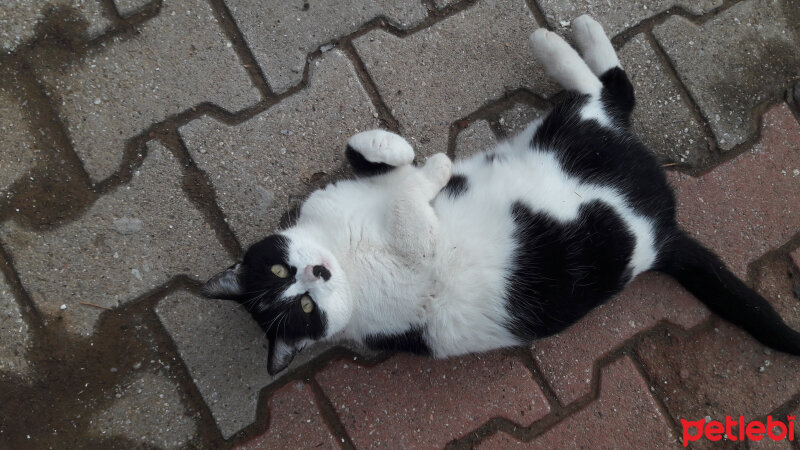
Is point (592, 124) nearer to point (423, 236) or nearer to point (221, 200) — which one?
point (423, 236)

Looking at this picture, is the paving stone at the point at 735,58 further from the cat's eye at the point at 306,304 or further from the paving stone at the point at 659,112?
the cat's eye at the point at 306,304

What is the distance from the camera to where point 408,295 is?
172 centimetres

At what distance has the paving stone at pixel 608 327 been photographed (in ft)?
6.86

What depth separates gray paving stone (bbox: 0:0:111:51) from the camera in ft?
6.56

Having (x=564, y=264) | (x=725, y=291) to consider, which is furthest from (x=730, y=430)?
(x=564, y=264)

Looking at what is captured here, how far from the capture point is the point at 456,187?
187 cm

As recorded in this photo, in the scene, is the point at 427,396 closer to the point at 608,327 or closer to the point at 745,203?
the point at 608,327

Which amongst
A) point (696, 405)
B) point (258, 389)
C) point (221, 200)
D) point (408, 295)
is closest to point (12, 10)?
point (221, 200)

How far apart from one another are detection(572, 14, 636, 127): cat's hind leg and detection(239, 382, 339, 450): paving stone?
65.8 inches

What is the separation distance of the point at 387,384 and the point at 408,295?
534mm

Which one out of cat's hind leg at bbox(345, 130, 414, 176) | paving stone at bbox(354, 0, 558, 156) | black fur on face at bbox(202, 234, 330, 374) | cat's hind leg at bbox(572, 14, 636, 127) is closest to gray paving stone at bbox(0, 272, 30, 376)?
black fur on face at bbox(202, 234, 330, 374)

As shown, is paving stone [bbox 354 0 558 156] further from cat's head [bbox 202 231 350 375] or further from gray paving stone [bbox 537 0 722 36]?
cat's head [bbox 202 231 350 375]

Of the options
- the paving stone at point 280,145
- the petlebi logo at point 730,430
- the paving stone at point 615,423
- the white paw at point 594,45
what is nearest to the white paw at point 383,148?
the paving stone at point 280,145

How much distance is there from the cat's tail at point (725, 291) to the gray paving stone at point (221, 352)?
1.57m
